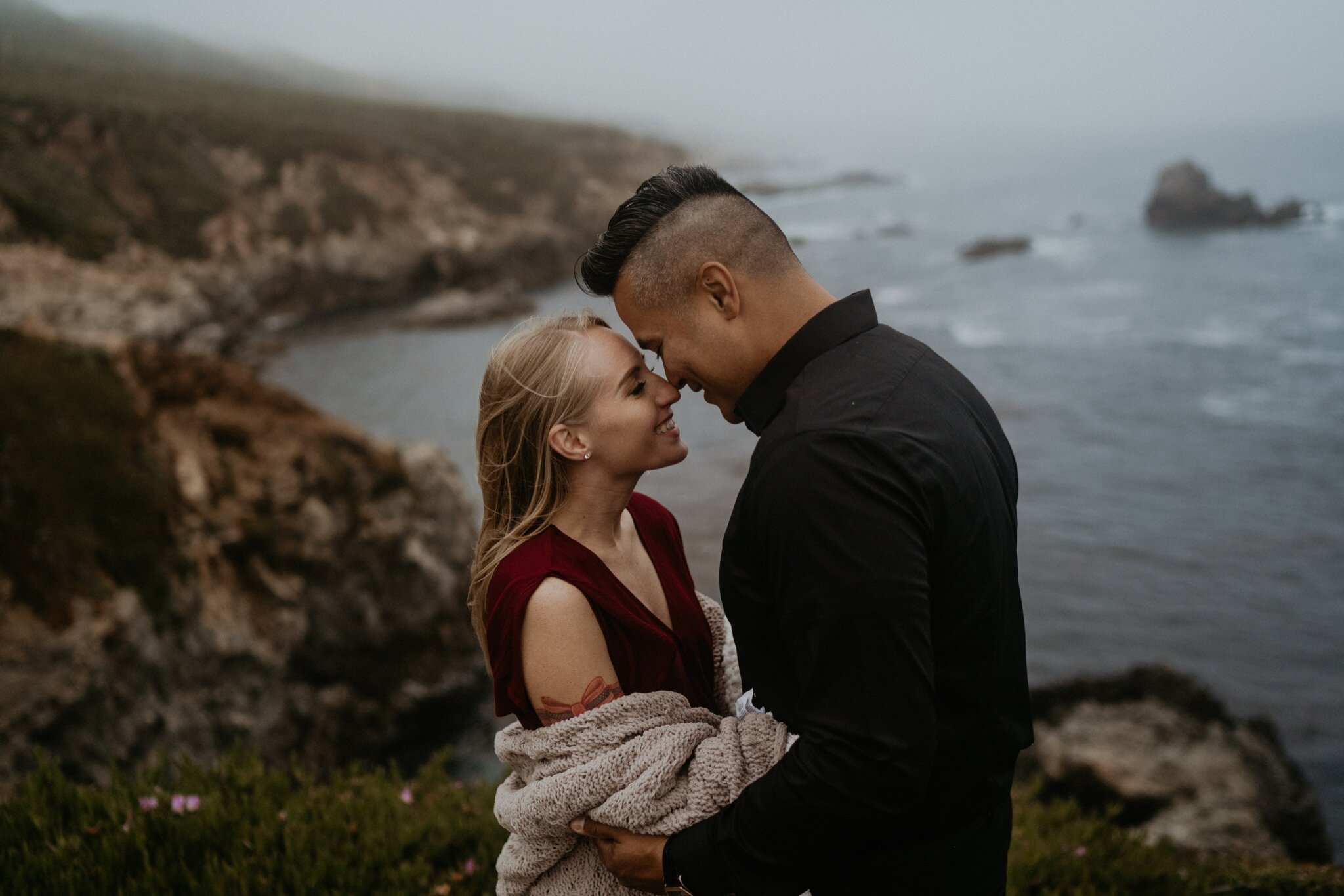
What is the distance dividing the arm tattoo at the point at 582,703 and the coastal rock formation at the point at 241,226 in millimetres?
32548

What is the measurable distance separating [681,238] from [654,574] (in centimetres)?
114

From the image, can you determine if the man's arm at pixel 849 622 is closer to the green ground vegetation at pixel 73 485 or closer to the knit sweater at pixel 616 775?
the knit sweater at pixel 616 775

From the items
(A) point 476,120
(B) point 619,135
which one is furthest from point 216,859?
(B) point 619,135

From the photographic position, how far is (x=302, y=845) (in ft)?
14.1

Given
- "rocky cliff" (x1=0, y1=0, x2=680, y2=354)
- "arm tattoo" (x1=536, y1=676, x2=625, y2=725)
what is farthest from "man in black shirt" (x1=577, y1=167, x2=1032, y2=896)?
"rocky cliff" (x1=0, y1=0, x2=680, y2=354)

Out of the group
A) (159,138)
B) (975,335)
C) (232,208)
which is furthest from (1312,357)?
(159,138)

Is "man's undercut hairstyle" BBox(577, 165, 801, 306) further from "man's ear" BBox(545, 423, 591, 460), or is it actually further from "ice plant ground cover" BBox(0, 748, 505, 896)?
"ice plant ground cover" BBox(0, 748, 505, 896)

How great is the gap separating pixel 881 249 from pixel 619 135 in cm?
6002

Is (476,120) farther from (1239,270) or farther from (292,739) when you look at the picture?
(292,739)

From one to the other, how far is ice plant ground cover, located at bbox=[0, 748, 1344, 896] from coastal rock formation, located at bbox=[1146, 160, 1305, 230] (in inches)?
3161

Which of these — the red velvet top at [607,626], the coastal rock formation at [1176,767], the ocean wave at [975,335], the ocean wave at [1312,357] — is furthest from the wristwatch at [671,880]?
the ocean wave at [1312,357]

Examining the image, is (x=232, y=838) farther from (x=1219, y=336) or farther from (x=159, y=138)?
(x=159, y=138)

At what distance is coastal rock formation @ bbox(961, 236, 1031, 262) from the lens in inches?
2574

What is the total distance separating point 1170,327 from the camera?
45.1 m
